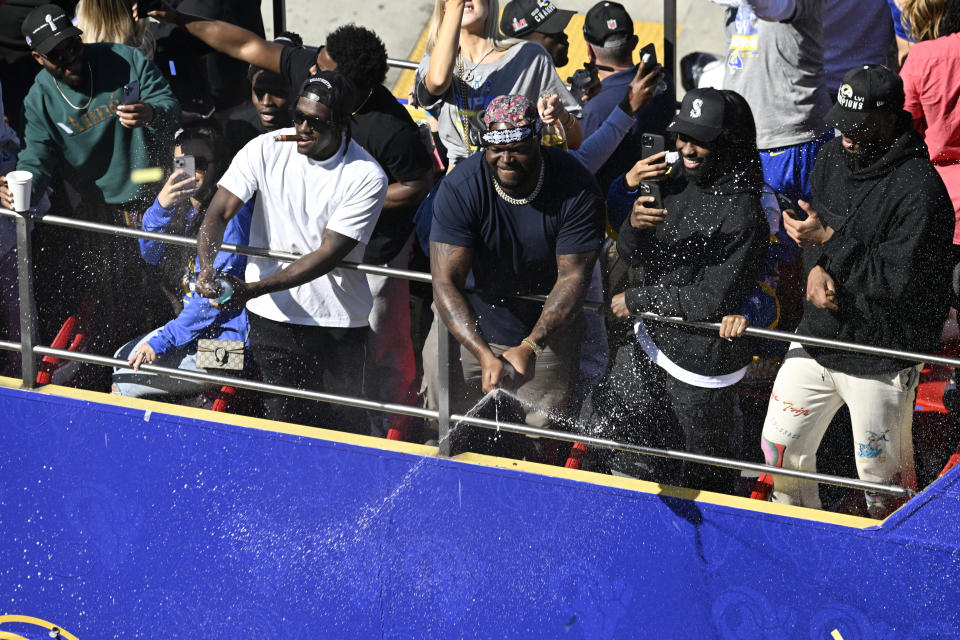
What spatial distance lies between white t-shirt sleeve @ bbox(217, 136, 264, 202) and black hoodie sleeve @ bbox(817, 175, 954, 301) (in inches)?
91.6

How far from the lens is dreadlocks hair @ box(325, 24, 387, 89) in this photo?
505cm

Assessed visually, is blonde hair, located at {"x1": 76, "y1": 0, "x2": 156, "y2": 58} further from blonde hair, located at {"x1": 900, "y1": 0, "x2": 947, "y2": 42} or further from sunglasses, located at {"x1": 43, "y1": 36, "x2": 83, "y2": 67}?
blonde hair, located at {"x1": 900, "y1": 0, "x2": 947, "y2": 42}

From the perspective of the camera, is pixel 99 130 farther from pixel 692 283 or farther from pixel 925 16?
pixel 925 16

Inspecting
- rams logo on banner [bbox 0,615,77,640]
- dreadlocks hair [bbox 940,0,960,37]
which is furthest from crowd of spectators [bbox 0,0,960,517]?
rams logo on banner [bbox 0,615,77,640]

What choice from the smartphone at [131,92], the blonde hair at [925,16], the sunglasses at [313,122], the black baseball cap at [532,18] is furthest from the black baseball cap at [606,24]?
the smartphone at [131,92]

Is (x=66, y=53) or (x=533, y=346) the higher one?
(x=66, y=53)

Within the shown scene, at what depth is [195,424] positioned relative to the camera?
4.66 m

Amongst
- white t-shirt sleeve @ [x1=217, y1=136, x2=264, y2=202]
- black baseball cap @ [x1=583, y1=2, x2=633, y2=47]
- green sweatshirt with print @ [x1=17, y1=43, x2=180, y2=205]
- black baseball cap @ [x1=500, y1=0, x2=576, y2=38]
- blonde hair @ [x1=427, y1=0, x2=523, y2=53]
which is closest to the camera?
white t-shirt sleeve @ [x1=217, y1=136, x2=264, y2=202]

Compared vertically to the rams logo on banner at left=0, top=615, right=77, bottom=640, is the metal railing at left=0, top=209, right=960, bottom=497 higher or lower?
higher

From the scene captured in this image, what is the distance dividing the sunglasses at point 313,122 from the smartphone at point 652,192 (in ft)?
4.16

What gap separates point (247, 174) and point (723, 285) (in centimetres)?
197

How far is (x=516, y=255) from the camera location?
447 centimetres

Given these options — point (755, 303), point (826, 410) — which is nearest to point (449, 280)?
point (755, 303)

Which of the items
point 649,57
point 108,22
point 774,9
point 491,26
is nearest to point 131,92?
point 108,22
